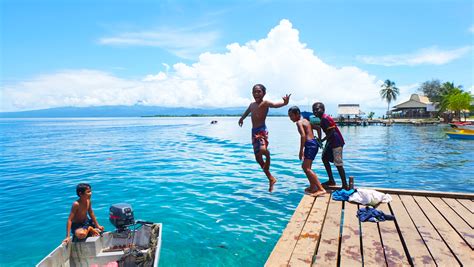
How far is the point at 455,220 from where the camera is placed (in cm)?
613

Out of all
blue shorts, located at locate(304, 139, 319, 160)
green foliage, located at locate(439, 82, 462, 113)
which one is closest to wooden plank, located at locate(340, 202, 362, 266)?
blue shorts, located at locate(304, 139, 319, 160)

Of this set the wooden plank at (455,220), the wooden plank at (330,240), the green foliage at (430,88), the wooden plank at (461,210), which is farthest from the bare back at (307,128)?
the green foliage at (430,88)

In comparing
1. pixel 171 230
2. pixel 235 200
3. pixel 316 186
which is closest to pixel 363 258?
pixel 316 186

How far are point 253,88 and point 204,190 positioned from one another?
800 cm

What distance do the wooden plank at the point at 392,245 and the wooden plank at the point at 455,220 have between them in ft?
3.37

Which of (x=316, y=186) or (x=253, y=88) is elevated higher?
(x=253, y=88)

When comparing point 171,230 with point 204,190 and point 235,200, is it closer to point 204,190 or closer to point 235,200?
point 235,200

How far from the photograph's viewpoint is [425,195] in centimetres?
800

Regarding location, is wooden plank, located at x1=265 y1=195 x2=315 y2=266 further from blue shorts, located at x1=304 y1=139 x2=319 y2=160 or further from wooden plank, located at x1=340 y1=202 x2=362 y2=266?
blue shorts, located at x1=304 y1=139 x2=319 y2=160

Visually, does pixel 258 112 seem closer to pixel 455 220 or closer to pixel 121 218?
pixel 121 218

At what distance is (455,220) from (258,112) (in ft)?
16.0

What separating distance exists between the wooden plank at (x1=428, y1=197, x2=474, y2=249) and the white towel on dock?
3.41 feet

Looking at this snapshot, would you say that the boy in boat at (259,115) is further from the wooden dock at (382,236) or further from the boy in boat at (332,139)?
the wooden dock at (382,236)

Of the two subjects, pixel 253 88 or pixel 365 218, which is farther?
pixel 253 88
